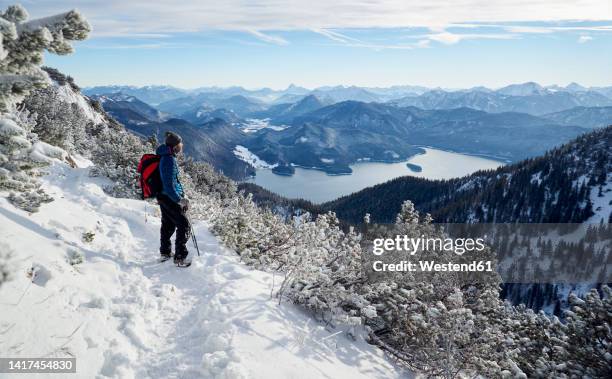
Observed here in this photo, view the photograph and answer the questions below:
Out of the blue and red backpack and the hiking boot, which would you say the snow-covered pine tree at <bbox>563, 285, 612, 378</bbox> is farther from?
the blue and red backpack

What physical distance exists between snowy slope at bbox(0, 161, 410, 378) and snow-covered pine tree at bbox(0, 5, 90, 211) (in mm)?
1352

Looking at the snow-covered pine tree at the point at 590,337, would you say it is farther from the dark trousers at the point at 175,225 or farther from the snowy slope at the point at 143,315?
the dark trousers at the point at 175,225

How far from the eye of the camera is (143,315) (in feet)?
20.7

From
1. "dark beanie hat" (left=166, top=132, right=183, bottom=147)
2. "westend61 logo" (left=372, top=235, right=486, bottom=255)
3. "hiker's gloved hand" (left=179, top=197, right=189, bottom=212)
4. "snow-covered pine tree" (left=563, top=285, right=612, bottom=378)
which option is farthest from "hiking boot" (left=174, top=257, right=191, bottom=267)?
"snow-covered pine tree" (left=563, top=285, right=612, bottom=378)

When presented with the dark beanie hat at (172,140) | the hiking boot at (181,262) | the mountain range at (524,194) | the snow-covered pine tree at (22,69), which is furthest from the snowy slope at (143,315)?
the mountain range at (524,194)

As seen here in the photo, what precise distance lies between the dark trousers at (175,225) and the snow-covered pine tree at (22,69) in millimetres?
3248

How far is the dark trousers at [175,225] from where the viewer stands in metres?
8.48

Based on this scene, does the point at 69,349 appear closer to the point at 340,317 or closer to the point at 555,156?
the point at 340,317

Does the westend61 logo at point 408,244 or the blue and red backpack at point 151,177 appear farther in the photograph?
the westend61 logo at point 408,244

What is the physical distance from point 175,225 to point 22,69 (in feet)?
14.9

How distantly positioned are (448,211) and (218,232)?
157 metres

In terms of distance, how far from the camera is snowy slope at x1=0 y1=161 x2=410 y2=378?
4922mm

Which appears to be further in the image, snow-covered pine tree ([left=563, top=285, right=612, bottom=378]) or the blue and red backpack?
the blue and red backpack

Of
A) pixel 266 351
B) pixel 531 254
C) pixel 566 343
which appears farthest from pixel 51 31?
pixel 531 254
